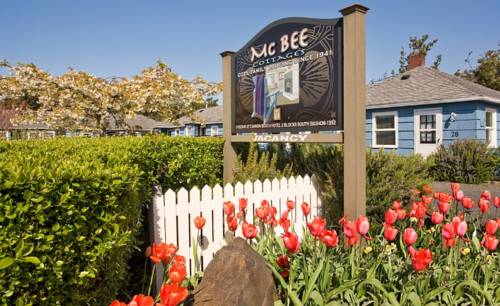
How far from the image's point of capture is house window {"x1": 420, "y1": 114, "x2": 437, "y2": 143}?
13.1 m

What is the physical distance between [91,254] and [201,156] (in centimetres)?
365

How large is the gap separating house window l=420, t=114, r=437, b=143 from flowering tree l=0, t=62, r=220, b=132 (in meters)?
9.82

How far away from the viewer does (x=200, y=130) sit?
111 feet

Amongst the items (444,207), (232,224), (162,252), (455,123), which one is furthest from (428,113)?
(162,252)

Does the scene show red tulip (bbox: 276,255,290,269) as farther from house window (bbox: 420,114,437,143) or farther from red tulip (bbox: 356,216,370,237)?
house window (bbox: 420,114,437,143)

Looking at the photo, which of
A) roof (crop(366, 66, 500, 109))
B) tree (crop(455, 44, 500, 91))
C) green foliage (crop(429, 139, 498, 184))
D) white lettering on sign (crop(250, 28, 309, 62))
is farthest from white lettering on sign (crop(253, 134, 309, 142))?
tree (crop(455, 44, 500, 91))

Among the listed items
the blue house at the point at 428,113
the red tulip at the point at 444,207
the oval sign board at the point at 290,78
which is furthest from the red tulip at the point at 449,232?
the blue house at the point at 428,113

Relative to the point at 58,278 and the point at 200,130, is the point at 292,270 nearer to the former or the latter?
the point at 58,278

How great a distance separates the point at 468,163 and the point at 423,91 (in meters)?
3.99

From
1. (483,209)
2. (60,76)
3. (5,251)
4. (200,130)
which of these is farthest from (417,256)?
(200,130)

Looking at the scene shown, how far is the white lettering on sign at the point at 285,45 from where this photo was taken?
4.56m

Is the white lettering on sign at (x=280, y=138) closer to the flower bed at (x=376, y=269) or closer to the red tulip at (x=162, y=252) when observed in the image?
the flower bed at (x=376, y=269)

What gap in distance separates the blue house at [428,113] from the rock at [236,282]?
10.5 meters

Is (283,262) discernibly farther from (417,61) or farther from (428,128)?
(417,61)
